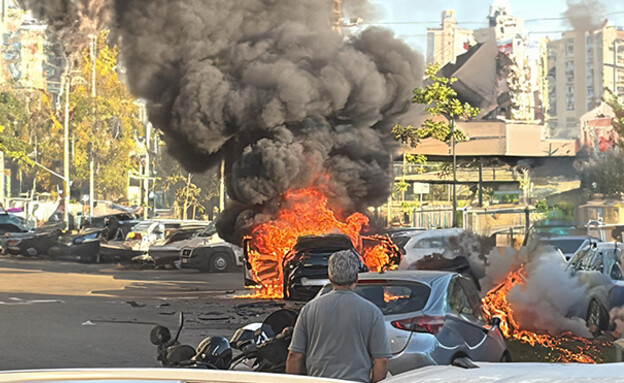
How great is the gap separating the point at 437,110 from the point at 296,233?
2.11 m

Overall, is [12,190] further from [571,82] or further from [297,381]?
[297,381]

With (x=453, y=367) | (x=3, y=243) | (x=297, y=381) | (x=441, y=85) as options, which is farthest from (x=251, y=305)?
(x=297, y=381)

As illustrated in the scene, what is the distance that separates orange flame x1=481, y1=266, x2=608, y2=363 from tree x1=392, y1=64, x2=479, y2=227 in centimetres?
88

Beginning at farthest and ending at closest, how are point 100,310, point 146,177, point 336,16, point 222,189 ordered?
point 336,16
point 222,189
point 146,177
point 100,310

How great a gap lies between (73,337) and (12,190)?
65.5 inches

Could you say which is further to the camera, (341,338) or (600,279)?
(600,279)

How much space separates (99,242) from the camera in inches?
365

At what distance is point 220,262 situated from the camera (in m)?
9.89

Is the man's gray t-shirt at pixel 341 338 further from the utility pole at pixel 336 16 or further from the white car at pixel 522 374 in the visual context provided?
the utility pole at pixel 336 16

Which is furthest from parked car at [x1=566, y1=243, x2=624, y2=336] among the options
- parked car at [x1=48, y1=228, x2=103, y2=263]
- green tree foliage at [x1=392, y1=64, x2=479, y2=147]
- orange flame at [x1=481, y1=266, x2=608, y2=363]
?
parked car at [x1=48, y1=228, x2=103, y2=263]

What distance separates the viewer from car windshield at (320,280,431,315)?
23.6 feet

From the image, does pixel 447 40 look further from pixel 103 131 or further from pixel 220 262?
pixel 103 131

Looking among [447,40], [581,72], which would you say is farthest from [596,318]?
[447,40]

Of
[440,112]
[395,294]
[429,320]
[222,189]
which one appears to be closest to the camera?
[429,320]
